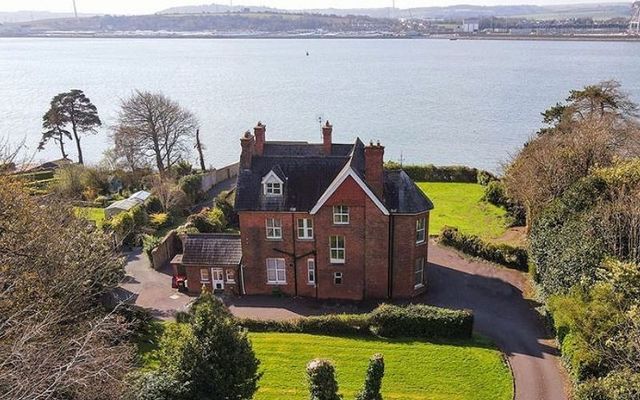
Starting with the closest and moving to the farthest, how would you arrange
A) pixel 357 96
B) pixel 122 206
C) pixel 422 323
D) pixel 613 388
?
pixel 613 388 → pixel 422 323 → pixel 122 206 → pixel 357 96

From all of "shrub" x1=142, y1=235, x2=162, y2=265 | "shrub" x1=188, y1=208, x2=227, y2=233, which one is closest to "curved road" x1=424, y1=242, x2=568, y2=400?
"shrub" x1=188, y1=208, x2=227, y2=233

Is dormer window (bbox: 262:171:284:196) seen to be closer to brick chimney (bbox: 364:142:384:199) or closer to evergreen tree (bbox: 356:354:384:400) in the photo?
brick chimney (bbox: 364:142:384:199)

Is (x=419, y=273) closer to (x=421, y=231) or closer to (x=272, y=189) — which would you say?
(x=421, y=231)

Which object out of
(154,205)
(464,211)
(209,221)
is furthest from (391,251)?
(154,205)

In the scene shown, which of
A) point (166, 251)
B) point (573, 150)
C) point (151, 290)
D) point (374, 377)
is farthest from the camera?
point (166, 251)

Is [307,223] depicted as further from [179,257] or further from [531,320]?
[531,320]
